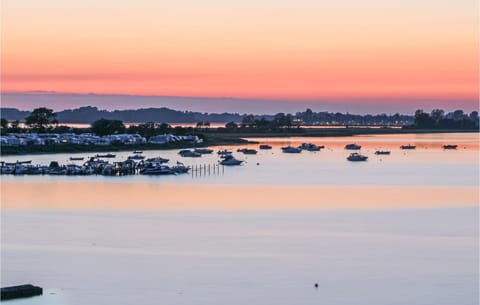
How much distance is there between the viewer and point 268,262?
2055cm

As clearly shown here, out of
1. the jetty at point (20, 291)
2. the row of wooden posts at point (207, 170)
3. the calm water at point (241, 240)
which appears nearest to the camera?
the jetty at point (20, 291)

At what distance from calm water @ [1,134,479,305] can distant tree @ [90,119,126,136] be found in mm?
43498

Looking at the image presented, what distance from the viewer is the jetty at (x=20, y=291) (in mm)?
15844

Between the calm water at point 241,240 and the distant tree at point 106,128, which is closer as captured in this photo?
the calm water at point 241,240

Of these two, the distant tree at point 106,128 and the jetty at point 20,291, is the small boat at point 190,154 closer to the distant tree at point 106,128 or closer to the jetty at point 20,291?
the distant tree at point 106,128

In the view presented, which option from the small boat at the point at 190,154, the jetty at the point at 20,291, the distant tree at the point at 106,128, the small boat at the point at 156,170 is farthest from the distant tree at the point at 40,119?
the jetty at the point at 20,291

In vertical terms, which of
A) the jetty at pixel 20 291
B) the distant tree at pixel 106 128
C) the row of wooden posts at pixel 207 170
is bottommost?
the row of wooden posts at pixel 207 170

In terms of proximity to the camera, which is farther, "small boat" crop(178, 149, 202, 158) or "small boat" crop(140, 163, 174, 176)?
"small boat" crop(178, 149, 202, 158)

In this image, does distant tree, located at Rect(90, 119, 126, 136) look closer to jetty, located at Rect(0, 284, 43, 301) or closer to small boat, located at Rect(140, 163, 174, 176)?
small boat, located at Rect(140, 163, 174, 176)

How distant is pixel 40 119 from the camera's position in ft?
299

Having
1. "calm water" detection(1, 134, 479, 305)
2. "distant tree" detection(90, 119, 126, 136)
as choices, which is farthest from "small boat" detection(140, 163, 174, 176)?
"distant tree" detection(90, 119, 126, 136)

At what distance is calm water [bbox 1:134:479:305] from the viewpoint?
17.7 meters

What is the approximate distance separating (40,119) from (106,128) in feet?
22.2

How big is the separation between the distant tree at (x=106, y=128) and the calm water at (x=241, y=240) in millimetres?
43498
